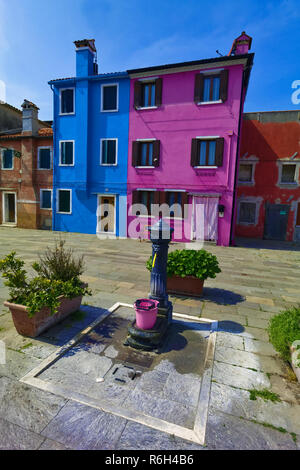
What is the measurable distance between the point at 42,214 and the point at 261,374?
18.3 metres

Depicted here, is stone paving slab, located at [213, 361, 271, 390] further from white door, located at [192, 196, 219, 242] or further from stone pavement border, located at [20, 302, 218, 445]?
white door, located at [192, 196, 219, 242]

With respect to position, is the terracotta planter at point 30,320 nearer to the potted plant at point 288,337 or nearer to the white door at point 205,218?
the potted plant at point 288,337

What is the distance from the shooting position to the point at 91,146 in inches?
652

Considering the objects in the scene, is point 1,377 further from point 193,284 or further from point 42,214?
point 42,214

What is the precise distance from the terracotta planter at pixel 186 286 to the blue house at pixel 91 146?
10297mm

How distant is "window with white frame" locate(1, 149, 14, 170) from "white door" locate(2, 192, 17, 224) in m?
2.06

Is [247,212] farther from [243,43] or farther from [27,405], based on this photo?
[27,405]

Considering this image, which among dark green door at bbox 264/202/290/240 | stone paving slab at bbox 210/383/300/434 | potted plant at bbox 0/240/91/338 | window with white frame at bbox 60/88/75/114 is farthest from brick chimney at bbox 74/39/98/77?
stone paving slab at bbox 210/383/300/434

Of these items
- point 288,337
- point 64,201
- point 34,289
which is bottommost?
point 288,337

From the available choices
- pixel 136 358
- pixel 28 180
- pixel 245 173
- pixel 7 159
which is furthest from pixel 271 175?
pixel 7 159

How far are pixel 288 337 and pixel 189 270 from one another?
8.99ft

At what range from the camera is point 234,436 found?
251 centimetres

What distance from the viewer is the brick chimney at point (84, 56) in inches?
628
